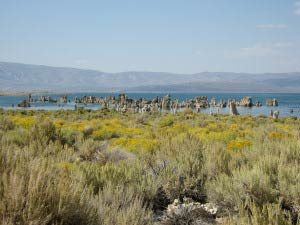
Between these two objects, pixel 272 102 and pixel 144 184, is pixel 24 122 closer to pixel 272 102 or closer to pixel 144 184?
pixel 144 184

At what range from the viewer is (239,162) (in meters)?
7.55

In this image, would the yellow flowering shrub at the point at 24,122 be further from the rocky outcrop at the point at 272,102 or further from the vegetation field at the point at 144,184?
the rocky outcrop at the point at 272,102

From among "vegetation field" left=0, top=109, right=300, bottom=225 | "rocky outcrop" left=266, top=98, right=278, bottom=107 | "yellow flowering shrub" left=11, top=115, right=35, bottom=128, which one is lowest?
"rocky outcrop" left=266, top=98, right=278, bottom=107

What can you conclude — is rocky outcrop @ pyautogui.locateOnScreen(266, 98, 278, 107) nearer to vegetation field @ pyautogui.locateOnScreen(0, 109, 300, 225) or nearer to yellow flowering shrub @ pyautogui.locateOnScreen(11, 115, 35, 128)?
yellow flowering shrub @ pyautogui.locateOnScreen(11, 115, 35, 128)

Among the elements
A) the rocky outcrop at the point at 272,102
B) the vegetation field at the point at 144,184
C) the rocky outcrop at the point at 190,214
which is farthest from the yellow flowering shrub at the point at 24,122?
the rocky outcrop at the point at 272,102

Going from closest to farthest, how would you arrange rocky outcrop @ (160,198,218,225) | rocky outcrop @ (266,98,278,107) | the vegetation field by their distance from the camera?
the vegetation field < rocky outcrop @ (160,198,218,225) < rocky outcrop @ (266,98,278,107)

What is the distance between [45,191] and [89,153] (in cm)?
637

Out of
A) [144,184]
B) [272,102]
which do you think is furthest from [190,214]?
[272,102]

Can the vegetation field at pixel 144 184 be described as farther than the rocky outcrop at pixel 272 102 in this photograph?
No

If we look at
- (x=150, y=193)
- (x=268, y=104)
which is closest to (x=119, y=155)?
(x=150, y=193)

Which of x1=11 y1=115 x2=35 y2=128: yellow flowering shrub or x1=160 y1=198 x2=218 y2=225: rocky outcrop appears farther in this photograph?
x1=11 y1=115 x2=35 y2=128: yellow flowering shrub

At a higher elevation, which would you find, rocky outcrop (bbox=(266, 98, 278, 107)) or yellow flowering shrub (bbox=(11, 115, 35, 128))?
yellow flowering shrub (bbox=(11, 115, 35, 128))

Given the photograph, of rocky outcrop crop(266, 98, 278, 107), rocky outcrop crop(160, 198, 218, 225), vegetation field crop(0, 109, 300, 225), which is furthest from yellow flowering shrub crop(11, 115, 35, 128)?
rocky outcrop crop(266, 98, 278, 107)

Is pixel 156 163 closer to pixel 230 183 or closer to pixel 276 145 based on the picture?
pixel 230 183
